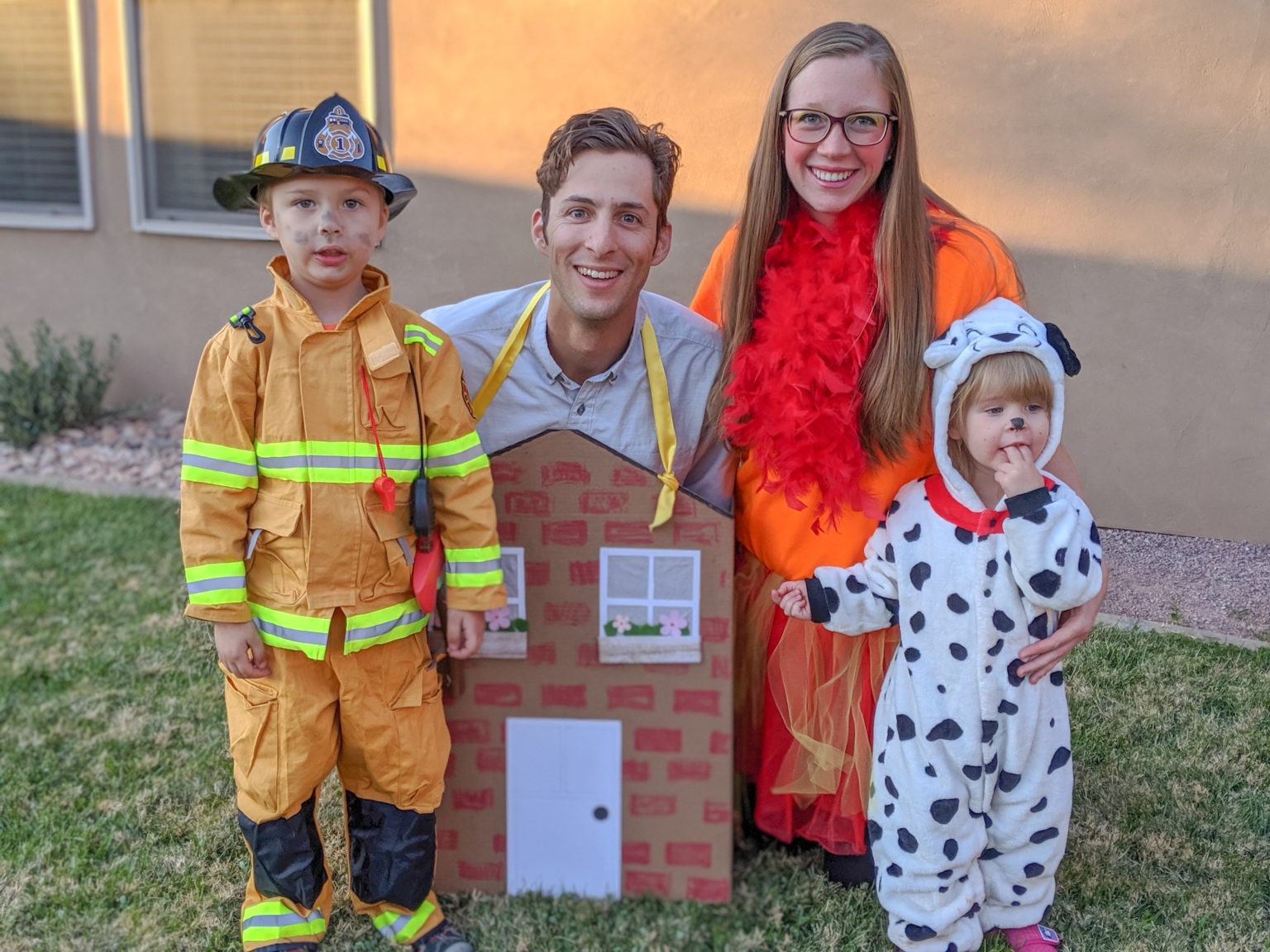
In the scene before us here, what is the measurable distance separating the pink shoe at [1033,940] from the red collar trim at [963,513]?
35.7 inches

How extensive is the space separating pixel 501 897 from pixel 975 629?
49.1 inches

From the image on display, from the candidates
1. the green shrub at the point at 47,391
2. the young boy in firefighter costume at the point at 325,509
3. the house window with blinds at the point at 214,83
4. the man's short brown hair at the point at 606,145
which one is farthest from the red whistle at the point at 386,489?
the green shrub at the point at 47,391

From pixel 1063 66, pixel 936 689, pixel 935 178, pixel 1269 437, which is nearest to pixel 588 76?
pixel 935 178

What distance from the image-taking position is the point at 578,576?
2.39 metres

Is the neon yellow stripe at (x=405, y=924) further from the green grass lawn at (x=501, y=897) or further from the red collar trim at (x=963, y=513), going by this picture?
the red collar trim at (x=963, y=513)

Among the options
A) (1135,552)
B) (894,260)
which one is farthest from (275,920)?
(1135,552)

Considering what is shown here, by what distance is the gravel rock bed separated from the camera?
4051mm

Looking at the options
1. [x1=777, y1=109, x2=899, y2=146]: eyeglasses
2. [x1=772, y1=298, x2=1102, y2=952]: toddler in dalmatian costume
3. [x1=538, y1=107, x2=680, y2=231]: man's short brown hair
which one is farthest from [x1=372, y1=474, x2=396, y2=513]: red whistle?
[x1=777, y1=109, x2=899, y2=146]: eyeglasses

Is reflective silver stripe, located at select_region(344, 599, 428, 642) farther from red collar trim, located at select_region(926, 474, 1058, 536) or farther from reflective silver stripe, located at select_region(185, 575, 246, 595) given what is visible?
red collar trim, located at select_region(926, 474, 1058, 536)

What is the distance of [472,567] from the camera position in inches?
87.7

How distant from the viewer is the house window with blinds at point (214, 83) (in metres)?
5.91

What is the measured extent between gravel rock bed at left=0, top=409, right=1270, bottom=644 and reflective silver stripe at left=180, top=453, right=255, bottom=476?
10.5 ft

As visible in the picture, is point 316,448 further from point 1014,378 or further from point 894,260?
point 1014,378

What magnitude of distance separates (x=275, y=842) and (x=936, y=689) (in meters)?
1.39
